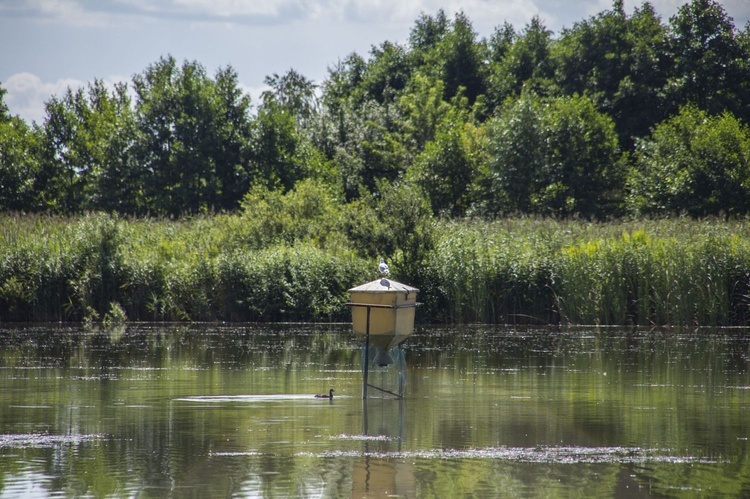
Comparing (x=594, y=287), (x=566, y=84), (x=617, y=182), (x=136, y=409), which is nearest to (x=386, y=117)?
(x=566, y=84)

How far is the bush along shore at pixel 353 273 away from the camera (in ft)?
104

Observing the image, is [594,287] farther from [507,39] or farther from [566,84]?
[507,39]

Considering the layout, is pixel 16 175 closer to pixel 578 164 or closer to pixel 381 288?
pixel 578 164

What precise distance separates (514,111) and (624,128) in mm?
9648

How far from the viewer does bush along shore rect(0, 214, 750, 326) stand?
3156cm

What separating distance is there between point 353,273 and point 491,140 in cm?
2567

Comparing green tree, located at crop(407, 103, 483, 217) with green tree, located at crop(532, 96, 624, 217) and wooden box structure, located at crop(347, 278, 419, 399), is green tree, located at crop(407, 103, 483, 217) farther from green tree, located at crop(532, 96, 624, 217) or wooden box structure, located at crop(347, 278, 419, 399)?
wooden box structure, located at crop(347, 278, 419, 399)

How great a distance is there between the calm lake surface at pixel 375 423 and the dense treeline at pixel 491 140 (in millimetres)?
27995

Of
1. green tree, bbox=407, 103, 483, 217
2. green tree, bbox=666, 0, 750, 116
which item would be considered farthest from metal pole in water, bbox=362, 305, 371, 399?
green tree, bbox=666, 0, 750, 116

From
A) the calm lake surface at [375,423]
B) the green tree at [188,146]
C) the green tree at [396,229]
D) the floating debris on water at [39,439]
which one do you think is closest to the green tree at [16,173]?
the green tree at [188,146]

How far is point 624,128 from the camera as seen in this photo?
211 feet

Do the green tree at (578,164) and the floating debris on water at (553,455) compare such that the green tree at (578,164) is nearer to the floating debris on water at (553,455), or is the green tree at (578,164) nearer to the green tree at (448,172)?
the green tree at (448,172)

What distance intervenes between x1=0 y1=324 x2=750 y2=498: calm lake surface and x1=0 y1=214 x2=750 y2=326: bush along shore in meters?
6.90

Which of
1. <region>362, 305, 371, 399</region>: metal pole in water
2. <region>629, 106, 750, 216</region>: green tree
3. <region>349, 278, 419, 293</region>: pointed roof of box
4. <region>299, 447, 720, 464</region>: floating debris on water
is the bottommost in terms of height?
<region>299, 447, 720, 464</region>: floating debris on water
